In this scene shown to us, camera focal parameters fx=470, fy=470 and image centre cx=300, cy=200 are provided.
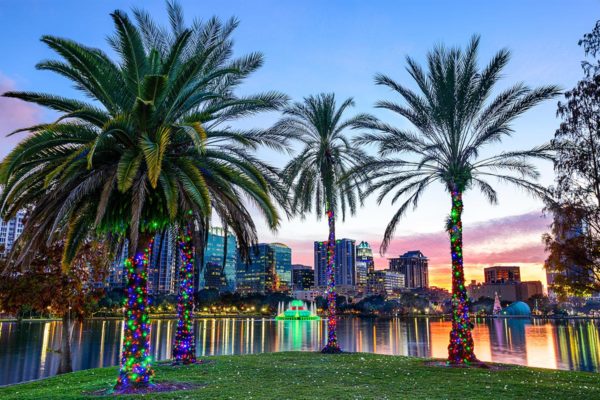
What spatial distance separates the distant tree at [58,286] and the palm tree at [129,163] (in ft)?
28.3

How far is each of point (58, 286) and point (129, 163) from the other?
1364cm

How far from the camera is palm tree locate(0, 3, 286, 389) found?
12145 millimetres

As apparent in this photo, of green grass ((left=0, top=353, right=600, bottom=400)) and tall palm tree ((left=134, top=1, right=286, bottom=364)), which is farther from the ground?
tall palm tree ((left=134, top=1, right=286, bottom=364))

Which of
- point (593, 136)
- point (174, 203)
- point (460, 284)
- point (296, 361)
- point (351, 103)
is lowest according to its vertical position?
point (296, 361)

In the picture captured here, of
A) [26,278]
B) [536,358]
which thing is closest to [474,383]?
[26,278]

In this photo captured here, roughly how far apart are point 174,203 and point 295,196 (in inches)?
539

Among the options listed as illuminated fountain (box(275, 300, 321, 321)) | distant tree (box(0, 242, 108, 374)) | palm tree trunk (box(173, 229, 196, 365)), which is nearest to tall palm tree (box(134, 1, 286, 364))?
palm tree trunk (box(173, 229, 196, 365))

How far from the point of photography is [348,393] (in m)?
11.6

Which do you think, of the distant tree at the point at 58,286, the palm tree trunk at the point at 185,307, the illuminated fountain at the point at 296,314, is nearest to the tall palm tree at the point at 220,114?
the palm tree trunk at the point at 185,307

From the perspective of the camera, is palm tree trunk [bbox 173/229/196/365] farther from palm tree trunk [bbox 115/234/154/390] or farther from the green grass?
palm tree trunk [bbox 115/234/154/390]

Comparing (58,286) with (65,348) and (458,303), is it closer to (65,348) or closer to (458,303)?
(65,348)

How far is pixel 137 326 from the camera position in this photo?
1362 centimetres

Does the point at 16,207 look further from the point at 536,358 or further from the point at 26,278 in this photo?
the point at 536,358

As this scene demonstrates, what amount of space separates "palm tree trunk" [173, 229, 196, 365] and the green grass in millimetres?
844
